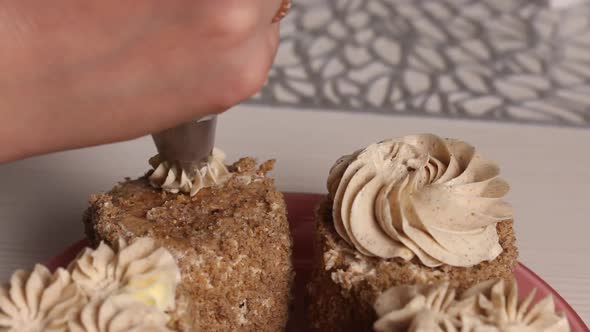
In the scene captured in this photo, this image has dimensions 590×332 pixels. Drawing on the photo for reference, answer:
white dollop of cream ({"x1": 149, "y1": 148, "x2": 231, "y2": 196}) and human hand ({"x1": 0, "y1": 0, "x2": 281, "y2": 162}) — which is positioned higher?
human hand ({"x1": 0, "y1": 0, "x2": 281, "y2": 162})

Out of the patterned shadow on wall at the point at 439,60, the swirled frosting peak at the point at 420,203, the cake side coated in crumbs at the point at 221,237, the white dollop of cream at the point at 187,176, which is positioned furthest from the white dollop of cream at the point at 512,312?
the patterned shadow on wall at the point at 439,60

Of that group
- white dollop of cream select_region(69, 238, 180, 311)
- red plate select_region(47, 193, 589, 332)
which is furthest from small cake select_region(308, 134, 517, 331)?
white dollop of cream select_region(69, 238, 180, 311)

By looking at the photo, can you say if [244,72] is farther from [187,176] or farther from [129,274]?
[187,176]

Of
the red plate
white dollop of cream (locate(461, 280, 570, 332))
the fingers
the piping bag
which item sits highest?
the fingers

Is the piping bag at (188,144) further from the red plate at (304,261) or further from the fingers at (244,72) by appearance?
the fingers at (244,72)

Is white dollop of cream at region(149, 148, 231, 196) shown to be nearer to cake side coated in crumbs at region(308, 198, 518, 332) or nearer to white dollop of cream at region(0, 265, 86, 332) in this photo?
cake side coated in crumbs at region(308, 198, 518, 332)

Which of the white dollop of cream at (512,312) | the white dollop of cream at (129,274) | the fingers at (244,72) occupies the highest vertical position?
the fingers at (244,72)
